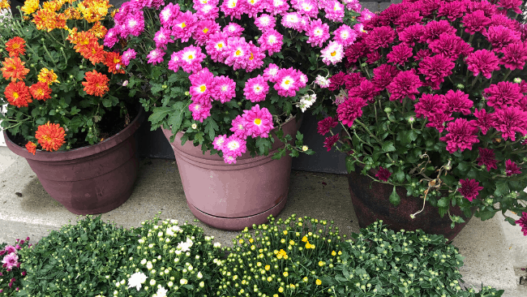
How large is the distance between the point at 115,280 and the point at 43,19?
4.57ft

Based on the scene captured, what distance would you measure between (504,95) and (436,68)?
0.24 meters

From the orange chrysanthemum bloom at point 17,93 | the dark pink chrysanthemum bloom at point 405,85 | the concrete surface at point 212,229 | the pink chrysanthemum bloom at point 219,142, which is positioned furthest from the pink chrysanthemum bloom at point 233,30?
the concrete surface at point 212,229

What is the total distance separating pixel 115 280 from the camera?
5.25 ft

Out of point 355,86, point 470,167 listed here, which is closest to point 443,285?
point 470,167

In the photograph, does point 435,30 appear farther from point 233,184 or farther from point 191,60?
point 233,184

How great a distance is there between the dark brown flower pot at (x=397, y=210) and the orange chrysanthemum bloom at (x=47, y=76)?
5.40 feet

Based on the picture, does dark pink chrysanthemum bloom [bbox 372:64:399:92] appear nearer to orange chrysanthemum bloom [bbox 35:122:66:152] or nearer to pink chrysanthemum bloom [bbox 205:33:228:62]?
pink chrysanthemum bloom [bbox 205:33:228:62]

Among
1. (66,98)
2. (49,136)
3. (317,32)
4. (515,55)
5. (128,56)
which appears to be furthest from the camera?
(66,98)

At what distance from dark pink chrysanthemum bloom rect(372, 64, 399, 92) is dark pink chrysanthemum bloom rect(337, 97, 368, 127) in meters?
0.10

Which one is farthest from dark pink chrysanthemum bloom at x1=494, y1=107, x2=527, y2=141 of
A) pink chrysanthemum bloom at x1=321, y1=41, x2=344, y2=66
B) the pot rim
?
the pot rim

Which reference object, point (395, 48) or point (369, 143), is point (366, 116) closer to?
point (369, 143)

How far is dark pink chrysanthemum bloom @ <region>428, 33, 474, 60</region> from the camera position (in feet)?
4.39

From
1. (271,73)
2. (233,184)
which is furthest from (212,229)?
(271,73)

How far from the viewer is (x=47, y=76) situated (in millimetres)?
1865
